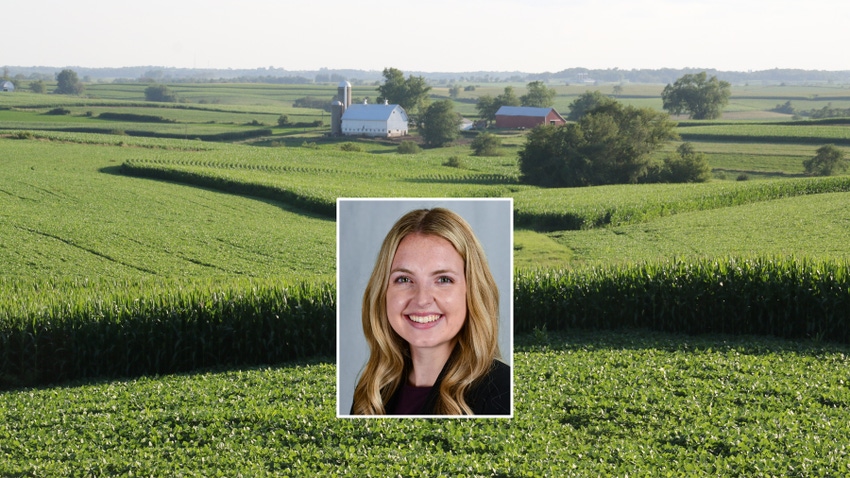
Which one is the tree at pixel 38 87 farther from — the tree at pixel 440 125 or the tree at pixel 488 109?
the tree at pixel 440 125

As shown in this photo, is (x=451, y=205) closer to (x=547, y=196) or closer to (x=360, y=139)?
(x=547, y=196)

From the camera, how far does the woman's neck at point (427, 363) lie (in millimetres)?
6020

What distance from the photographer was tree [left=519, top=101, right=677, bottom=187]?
2354 inches

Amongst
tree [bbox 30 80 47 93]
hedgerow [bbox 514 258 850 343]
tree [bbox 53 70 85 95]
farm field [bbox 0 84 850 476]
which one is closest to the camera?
farm field [bbox 0 84 850 476]

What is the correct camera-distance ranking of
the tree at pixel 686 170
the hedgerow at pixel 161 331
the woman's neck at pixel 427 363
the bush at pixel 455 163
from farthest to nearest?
the bush at pixel 455 163, the tree at pixel 686 170, the hedgerow at pixel 161 331, the woman's neck at pixel 427 363

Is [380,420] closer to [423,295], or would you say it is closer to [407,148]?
[423,295]

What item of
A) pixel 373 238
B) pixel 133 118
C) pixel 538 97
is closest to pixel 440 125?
pixel 133 118

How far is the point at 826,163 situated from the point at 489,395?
67.9 meters

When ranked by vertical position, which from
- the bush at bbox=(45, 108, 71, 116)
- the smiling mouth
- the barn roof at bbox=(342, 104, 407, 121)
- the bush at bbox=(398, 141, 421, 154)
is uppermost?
the smiling mouth

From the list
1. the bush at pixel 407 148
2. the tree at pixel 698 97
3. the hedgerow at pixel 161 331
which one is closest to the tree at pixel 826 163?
the bush at pixel 407 148

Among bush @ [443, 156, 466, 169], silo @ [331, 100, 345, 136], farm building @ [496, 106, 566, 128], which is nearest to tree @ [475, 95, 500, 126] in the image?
farm building @ [496, 106, 566, 128]

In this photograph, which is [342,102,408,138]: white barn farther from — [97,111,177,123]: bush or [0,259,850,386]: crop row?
[0,259,850,386]: crop row

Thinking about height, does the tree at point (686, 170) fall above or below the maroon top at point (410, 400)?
below

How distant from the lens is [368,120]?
9906cm
